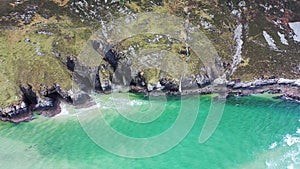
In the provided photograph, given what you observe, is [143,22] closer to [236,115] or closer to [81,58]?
[81,58]

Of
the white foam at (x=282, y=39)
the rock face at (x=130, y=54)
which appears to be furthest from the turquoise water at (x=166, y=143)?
the white foam at (x=282, y=39)

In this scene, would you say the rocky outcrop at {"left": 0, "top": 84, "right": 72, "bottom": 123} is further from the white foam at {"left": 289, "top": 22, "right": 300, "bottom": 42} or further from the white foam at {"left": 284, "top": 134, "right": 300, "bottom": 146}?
the white foam at {"left": 289, "top": 22, "right": 300, "bottom": 42}

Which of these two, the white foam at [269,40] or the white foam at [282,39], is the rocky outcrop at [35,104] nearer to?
the white foam at [269,40]

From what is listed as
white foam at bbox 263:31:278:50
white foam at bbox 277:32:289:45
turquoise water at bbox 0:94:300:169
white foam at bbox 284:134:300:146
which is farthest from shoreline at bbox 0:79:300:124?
white foam at bbox 284:134:300:146

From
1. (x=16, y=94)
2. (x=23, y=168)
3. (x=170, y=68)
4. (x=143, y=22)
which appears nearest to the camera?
(x=23, y=168)

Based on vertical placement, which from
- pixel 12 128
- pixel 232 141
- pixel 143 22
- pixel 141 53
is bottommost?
pixel 232 141

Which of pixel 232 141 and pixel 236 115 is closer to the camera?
pixel 232 141

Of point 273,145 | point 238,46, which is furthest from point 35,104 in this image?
point 238,46

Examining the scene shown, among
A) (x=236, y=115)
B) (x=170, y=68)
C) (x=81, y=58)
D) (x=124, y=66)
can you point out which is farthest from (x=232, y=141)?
(x=81, y=58)
